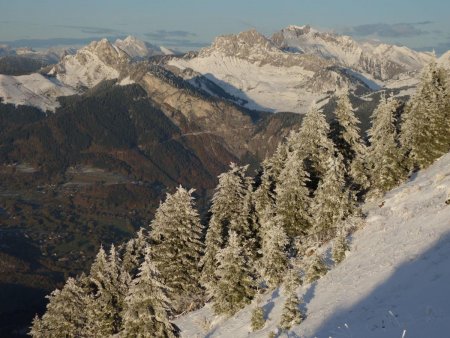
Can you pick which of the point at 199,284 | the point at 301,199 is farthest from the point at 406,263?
the point at 199,284

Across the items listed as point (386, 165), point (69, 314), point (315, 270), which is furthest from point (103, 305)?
point (386, 165)

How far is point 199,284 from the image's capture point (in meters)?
53.8

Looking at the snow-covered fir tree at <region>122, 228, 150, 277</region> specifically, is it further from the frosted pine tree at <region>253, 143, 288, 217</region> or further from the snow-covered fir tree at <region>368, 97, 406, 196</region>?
the snow-covered fir tree at <region>368, 97, 406, 196</region>

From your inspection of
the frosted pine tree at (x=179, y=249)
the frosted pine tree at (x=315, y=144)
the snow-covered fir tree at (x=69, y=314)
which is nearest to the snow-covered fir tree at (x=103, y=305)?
the snow-covered fir tree at (x=69, y=314)

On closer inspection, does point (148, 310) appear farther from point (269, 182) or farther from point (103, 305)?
point (269, 182)

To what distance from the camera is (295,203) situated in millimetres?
51500

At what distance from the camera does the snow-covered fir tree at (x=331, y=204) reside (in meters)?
44.4

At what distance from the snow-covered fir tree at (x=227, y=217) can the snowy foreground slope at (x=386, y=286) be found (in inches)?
263

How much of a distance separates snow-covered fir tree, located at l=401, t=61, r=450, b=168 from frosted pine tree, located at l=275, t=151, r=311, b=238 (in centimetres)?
1242

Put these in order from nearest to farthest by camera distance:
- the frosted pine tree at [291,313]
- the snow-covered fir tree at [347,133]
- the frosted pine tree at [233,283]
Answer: the frosted pine tree at [291,313] < the frosted pine tree at [233,283] < the snow-covered fir tree at [347,133]

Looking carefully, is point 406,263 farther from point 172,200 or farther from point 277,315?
point 172,200

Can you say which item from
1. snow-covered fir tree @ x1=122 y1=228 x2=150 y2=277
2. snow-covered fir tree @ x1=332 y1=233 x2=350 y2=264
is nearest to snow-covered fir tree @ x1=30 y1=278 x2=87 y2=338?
snow-covered fir tree @ x1=122 y1=228 x2=150 y2=277

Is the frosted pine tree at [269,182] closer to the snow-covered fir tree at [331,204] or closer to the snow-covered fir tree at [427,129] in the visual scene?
the snow-covered fir tree at [331,204]

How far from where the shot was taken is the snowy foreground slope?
2159cm
